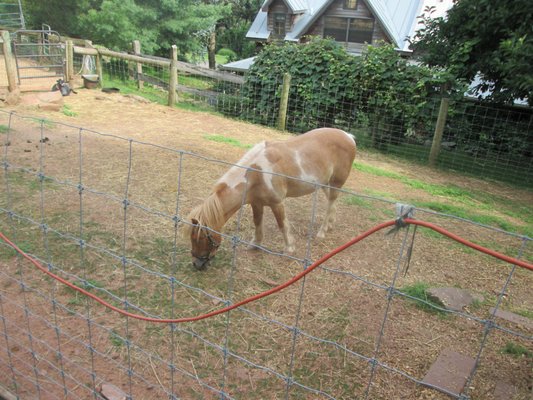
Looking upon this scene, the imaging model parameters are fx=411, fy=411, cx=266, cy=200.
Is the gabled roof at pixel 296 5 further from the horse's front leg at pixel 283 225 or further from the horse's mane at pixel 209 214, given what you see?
the horse's mane at pixel 209 214

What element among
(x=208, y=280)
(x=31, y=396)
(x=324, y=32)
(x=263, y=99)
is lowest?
(x=31, y=396)

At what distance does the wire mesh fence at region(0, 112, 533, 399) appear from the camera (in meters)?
2.62

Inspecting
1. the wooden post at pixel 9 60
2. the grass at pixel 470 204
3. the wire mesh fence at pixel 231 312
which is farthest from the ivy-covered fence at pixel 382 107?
the wire mesh fence at pixel 231 312

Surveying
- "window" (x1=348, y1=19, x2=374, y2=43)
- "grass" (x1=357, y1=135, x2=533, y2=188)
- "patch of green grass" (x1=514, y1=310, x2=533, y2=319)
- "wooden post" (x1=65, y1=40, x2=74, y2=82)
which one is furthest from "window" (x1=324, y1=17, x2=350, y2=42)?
"patch of green grass" (x1=514, y1=310, x2=533, y2=319)

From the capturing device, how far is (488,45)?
884cm

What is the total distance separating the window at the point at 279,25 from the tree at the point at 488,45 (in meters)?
13.8

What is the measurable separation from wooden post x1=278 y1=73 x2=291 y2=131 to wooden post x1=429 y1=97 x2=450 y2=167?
3651 mm

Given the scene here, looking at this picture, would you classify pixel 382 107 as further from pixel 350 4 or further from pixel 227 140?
pixel 350 4

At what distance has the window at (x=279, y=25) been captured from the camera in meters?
22.9

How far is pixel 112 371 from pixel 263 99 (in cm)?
920

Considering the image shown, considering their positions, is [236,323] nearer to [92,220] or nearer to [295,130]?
[92,220]

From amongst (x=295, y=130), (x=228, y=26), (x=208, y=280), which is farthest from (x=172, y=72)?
(x=228, y=26)

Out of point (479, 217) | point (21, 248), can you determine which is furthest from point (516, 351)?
point (21, 248)

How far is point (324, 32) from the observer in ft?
69.7
